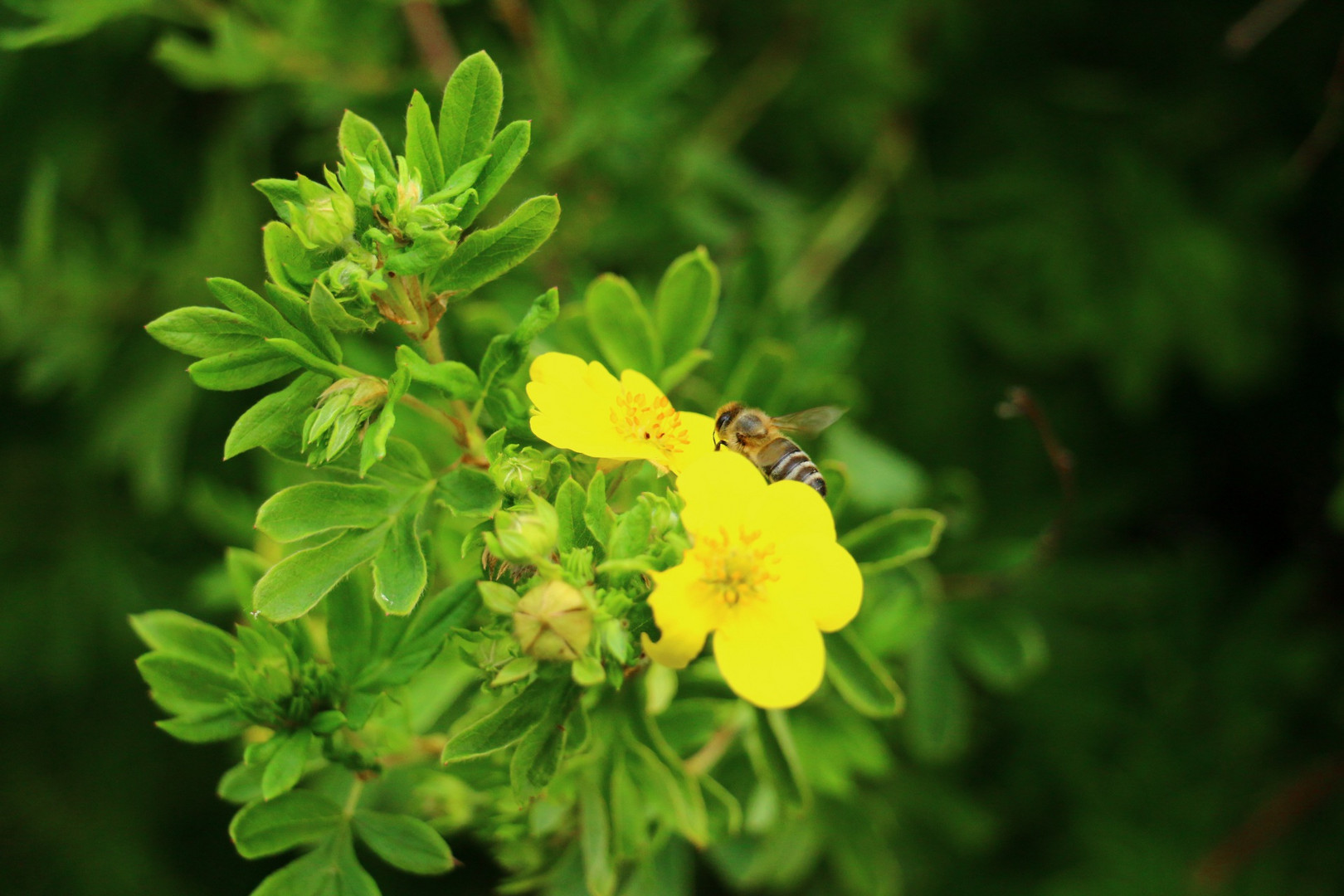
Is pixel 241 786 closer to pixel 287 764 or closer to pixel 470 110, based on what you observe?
pixel 287 764

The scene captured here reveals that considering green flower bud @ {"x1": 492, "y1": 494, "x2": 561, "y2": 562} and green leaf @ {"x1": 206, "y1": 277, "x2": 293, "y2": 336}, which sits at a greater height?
green leaf @ {"x1": 206, "y1": 277, "x2": 293, "y2": 336}

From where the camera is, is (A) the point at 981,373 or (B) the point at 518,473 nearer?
(B) the point at 518,473

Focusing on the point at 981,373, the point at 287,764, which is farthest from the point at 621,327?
the point at 981,373

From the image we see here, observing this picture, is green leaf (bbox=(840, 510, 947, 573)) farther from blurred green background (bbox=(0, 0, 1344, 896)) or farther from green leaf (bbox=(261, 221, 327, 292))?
blurred green background (bbox=(0, 0, 1344, 896))

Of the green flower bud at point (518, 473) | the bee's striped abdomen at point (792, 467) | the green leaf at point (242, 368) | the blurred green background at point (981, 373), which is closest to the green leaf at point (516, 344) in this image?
the green flower bud at point (518, 473)

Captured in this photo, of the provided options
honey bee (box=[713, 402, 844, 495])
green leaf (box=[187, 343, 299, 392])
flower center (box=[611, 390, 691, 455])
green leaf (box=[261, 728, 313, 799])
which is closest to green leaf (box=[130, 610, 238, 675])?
green leaf (box=[261, 728, 313, 799])
